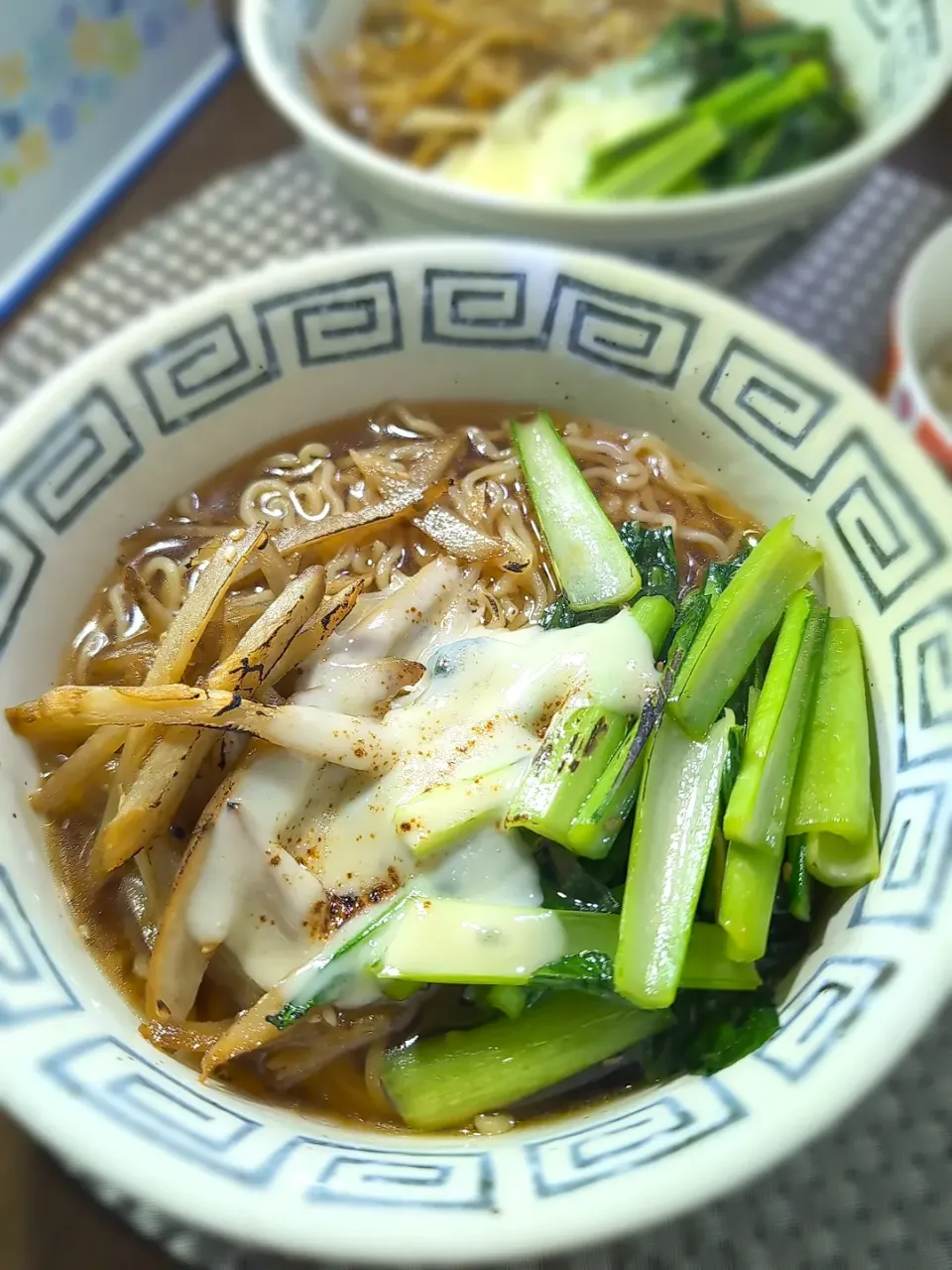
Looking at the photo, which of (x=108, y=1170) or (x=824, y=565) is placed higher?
(x=108, y=1170)

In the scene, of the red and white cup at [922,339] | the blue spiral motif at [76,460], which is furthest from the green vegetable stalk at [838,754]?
the blue spiral motif at [76,460]

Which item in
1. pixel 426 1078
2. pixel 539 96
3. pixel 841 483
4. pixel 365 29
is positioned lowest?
pixel 426 1078

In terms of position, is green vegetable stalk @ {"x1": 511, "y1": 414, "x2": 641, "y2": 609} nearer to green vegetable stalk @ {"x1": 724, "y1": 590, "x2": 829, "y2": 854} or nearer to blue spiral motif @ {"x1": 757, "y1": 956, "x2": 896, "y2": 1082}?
green vegetable stalk @ {"x1": 724, "y1": 590, "x2": 829, "y2": 854}

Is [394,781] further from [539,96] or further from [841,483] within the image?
[539,96]

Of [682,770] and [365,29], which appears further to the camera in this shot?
[365,29]

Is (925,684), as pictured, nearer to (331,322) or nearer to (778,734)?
(778,734)

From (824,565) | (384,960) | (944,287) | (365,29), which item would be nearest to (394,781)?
(384,960)

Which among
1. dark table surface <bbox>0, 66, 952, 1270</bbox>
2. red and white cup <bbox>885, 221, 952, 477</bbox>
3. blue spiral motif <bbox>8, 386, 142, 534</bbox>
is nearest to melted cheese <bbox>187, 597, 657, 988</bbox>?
blue spiral motif <bbox>8, 386, 142, 534</bbox>
